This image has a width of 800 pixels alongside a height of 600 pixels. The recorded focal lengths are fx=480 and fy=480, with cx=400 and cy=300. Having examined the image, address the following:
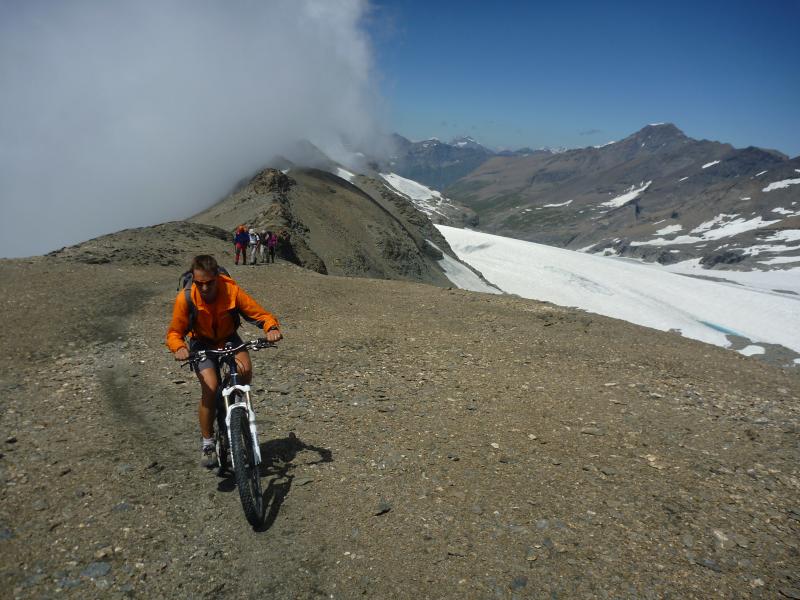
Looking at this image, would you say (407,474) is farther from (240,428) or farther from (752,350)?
(752,350)

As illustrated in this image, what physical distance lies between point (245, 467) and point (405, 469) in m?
2.47

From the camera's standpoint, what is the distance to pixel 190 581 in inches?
183

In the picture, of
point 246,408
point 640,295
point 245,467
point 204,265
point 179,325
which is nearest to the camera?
point 245,467

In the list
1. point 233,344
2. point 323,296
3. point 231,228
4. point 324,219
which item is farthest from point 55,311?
point 324,219

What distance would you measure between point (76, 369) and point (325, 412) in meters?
5.55

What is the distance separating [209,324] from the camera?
5938 millimetres

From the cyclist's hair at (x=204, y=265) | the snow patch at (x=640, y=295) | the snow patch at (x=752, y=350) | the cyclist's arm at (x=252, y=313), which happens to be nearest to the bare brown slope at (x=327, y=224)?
the snow patch at (x=640, y=295)

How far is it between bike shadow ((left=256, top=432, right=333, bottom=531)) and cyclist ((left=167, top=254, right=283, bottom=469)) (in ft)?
2.60

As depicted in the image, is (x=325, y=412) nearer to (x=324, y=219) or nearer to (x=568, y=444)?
(x=568, y=444)

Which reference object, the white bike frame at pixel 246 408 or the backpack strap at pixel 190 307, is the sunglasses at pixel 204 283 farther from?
the white bike frame at pixel 246 408

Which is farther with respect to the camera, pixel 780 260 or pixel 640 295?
pixel 780 260

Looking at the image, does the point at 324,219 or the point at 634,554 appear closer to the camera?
the point at 634,554

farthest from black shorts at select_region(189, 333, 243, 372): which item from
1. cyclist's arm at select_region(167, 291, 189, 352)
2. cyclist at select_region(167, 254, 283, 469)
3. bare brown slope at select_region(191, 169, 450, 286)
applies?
bare brown slope at select_region(191, 169, 450, 286)

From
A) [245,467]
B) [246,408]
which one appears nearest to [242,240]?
[246,408]
